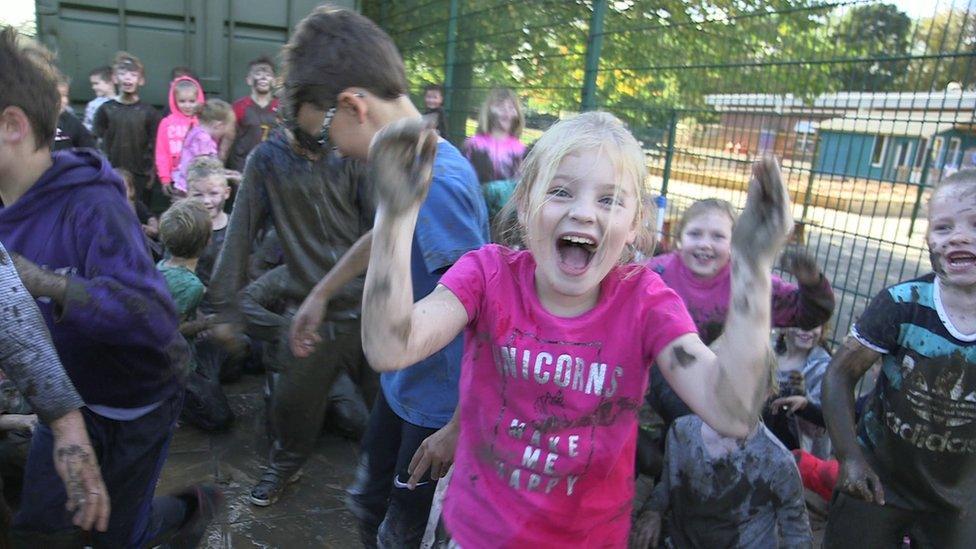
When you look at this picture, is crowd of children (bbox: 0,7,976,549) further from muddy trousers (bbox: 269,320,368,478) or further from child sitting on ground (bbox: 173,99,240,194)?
child sitting on ground (bbox: 173,99,240,194)

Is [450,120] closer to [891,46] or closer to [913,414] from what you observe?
[891,46]

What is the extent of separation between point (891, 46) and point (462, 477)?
10.7 ft

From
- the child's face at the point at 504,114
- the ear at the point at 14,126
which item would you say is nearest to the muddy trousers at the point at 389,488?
the ear at the point at 14,126

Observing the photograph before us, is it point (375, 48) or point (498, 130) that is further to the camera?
point (498, 130)

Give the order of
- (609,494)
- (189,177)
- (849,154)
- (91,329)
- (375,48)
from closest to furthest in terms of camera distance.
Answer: (609,494), (91,329), (375,48), (849,154), (189,177)

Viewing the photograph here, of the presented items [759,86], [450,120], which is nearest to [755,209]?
[759,86]

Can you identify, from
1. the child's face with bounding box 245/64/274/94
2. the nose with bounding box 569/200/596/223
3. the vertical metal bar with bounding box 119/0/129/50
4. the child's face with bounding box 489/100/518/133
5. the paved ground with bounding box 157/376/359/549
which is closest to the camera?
the nose with bounding box 569/200/596/223

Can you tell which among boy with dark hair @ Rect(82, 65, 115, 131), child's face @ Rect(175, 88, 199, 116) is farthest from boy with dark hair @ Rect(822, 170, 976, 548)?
boy with dark hair @ Rect(82, 65, 115, 131)

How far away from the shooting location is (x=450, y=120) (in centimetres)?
755

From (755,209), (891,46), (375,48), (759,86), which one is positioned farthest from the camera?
(759,86)

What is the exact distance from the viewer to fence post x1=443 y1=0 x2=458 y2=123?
7.38 m

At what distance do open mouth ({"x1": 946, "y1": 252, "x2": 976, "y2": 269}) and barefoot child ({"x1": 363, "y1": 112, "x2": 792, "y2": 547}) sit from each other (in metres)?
1.15

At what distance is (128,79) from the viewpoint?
22.5ft

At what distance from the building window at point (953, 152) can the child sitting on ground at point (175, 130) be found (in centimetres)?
577
